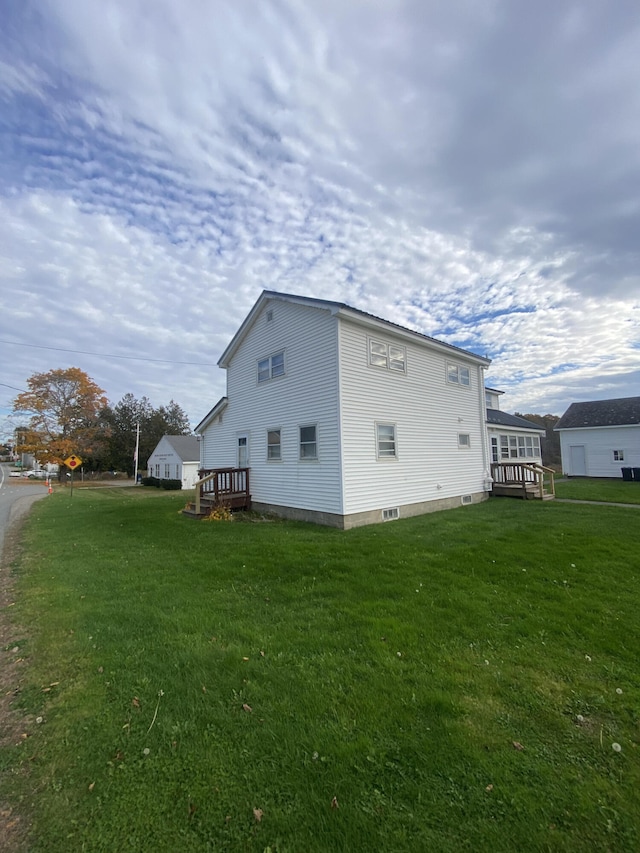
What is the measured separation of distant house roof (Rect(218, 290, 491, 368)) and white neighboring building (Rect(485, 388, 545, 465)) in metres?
7.34

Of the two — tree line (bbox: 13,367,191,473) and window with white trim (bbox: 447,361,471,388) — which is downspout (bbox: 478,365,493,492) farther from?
tree line (bbox: 13,367,191,473)

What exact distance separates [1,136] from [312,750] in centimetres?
1399

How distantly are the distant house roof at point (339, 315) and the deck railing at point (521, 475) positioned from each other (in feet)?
15.6

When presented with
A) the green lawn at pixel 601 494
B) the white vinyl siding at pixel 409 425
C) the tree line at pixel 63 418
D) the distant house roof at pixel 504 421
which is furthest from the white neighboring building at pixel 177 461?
the green lawn at pixel 601 494

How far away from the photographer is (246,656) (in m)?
3.94

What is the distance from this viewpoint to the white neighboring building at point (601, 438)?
25.2 metres

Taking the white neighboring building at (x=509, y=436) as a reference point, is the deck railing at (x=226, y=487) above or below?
below

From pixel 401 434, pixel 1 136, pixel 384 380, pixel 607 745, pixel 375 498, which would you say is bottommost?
pixel 607 745

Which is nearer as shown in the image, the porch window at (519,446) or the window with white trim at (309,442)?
the window with white trim at (309,442)

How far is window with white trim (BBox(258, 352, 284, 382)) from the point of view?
44.7 feet

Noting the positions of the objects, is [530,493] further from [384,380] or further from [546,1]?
[546,1]

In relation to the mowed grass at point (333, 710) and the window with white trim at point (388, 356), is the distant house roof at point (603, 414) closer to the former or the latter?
the window with white trim at point (388, 356)

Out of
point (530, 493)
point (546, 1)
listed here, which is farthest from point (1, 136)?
point (530, 493)

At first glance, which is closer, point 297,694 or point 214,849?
point 214,849
